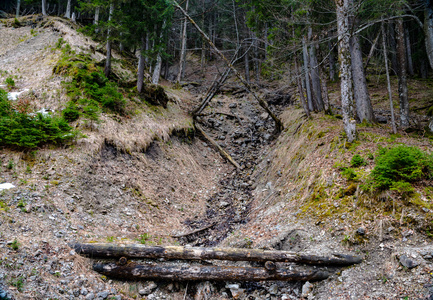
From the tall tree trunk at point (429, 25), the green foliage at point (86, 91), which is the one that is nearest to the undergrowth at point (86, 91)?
the green foliage at point (86, 91)

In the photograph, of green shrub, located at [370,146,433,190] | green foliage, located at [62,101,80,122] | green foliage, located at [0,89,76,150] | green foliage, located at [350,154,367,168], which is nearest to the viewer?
green shrub, located at [370,146,433,190]

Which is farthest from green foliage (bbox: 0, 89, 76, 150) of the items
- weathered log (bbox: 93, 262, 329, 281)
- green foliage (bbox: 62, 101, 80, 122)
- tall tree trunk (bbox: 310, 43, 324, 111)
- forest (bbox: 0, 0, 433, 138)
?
tall tree trunk (bbox: 310, 43, 324, 111)

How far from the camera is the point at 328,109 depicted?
11523mm

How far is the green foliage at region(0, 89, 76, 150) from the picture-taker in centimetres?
654

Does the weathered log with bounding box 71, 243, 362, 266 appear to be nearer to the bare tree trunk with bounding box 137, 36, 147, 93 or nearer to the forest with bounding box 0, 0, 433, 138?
the forest with bounding box 0, 0, 433, 138

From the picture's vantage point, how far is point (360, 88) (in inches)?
387

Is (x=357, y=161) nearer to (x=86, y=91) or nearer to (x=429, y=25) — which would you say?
(x=429, y=25)

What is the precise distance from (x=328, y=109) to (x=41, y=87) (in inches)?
495

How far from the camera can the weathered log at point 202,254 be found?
183 inches

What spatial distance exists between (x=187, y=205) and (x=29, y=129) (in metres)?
5.53

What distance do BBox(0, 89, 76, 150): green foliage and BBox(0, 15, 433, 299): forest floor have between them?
338 mm

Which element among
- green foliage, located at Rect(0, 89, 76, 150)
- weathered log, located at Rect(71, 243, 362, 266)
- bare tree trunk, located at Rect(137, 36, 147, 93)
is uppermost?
bare tree trunk, located at Rect(137, 36, 147, 93)

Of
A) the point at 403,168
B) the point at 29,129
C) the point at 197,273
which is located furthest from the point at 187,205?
the point at 403,168

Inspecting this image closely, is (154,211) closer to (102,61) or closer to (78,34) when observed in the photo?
(102,61)
